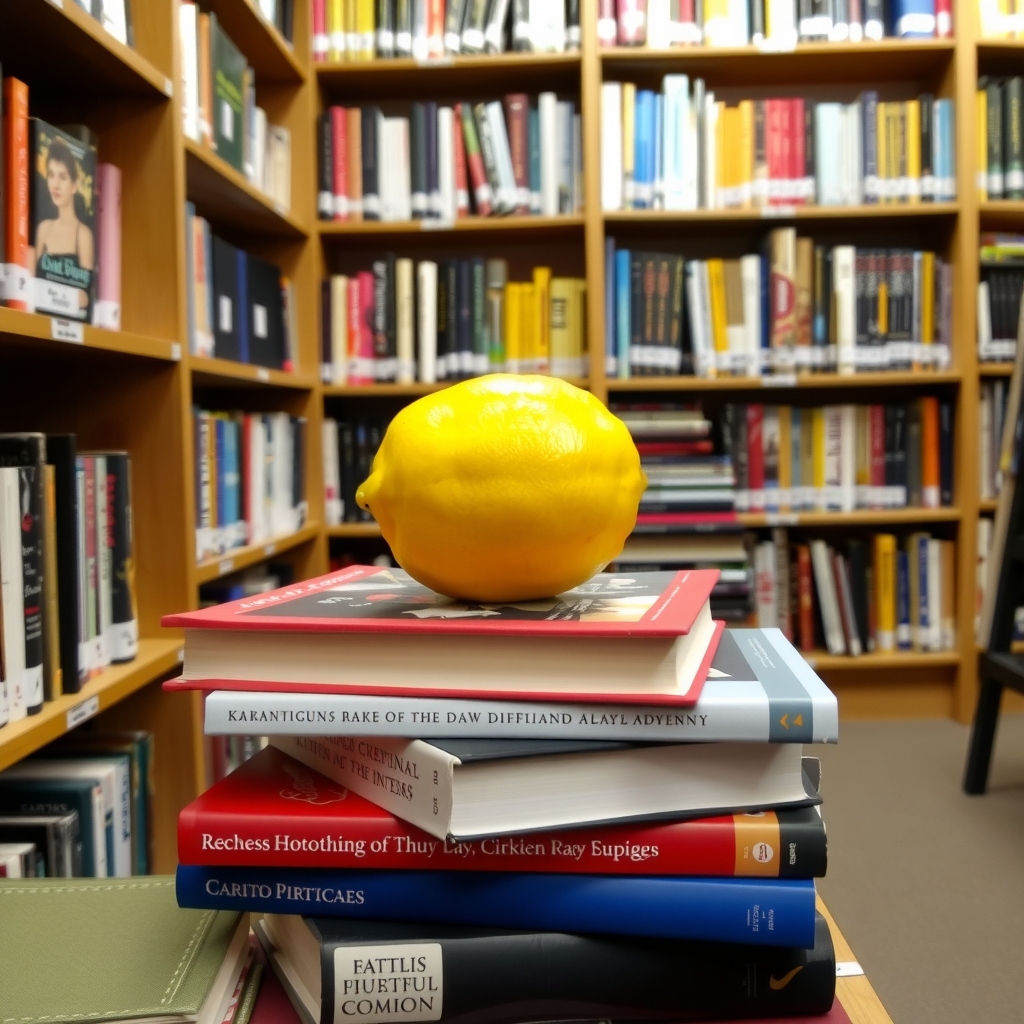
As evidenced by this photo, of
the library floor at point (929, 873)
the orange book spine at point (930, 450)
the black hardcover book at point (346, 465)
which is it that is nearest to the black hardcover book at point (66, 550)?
the library floor at point (929, 873)

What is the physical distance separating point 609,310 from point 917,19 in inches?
43.1

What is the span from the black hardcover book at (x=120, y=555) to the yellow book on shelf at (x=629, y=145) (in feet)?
5.29

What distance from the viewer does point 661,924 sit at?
0.46 meters

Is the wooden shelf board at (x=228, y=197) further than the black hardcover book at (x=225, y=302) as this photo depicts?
No

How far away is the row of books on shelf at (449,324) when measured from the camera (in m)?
2.47

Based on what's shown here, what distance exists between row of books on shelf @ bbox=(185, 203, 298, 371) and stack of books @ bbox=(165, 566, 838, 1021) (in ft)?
4.18

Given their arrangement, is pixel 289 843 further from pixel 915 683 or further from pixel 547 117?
pixel 915 683

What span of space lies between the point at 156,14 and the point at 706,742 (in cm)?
148

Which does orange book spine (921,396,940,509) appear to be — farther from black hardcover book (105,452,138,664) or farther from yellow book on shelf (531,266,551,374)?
black hardcover book (105,452,138,664)

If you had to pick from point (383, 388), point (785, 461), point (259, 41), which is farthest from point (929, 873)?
point (259, 41)

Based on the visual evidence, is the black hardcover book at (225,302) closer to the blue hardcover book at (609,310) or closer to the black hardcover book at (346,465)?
the black hardcover book at (346,465)

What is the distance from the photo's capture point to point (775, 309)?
8.06ft

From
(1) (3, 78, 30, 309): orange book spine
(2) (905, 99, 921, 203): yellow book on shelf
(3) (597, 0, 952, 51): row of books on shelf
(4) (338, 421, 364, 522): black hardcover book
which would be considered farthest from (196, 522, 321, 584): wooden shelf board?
(2) (905, 99, 921, 203): yellow book on shelf

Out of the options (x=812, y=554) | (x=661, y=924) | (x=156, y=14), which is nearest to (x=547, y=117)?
(x=156, y=14)
